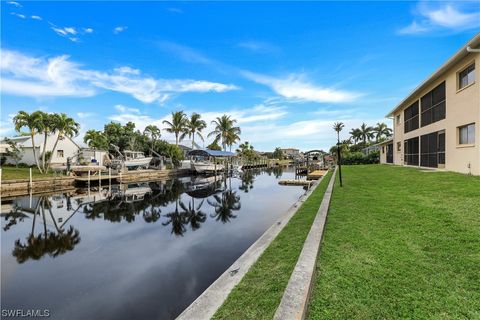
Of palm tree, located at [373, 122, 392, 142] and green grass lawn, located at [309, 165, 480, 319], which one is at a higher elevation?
palm tree, located at [373, 122, 392, 142]

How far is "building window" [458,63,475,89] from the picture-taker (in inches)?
518

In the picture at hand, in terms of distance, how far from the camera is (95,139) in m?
45.4

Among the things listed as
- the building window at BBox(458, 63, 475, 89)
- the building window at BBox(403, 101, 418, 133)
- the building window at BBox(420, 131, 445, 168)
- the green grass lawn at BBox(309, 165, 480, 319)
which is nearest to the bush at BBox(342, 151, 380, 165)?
the building window at BBox(403, 101, 418, 133)

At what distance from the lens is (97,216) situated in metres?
12.7

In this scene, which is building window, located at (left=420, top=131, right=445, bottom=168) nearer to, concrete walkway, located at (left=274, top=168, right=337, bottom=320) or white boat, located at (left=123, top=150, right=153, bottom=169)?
concrete walkway, located at (left=274, top=168, right=337, bottom=320)

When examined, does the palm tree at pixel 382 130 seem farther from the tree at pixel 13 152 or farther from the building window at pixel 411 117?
the tree at pixel 13 152

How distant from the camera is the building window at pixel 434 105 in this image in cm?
1677

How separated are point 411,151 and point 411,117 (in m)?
3.00

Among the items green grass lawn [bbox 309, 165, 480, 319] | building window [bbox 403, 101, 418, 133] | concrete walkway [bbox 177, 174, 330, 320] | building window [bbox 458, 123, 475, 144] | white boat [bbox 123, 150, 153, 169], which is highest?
building window [bbox 403, 101, 418, 133]

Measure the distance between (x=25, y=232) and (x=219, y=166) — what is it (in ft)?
Result: 114

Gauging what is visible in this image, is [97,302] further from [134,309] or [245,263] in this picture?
[245,263]

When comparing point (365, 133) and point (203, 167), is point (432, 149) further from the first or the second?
point (365, 133)

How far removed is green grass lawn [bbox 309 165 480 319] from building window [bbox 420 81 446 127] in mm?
12678

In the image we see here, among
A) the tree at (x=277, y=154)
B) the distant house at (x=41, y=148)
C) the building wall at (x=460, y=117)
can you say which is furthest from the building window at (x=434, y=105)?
the tree at (x=277, y=154)
